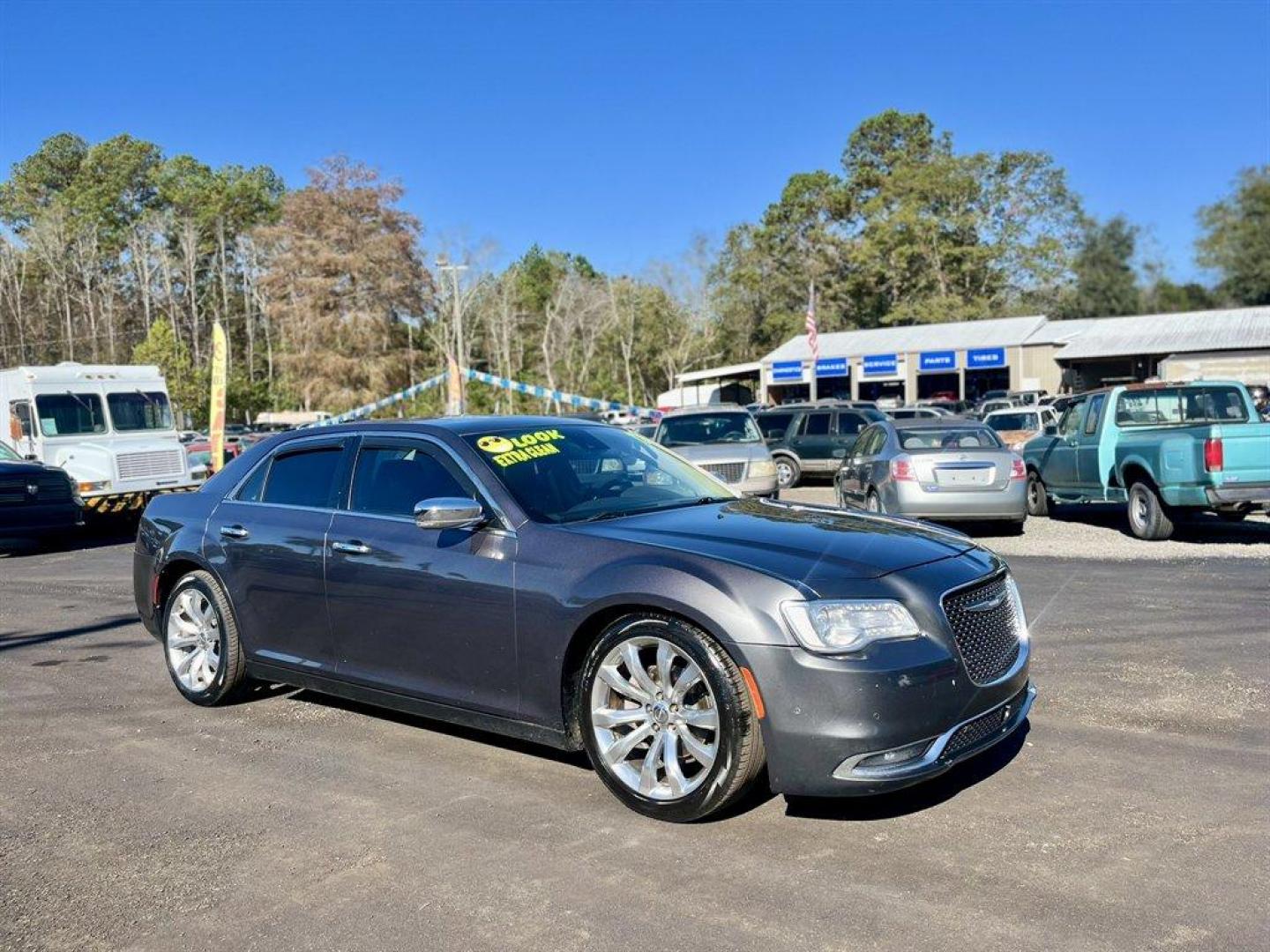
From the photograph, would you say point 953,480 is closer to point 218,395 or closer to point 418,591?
point 418,591

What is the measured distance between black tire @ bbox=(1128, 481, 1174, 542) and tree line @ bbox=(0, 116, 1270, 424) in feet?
161

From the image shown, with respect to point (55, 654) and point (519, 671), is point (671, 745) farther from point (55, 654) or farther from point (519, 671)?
point (55, 654)

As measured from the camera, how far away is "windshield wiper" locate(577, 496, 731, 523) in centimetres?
489

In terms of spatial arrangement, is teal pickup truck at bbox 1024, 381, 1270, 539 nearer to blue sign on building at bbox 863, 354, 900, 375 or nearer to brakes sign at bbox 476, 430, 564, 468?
brakes sign at bbox 476, 430, 564, 468

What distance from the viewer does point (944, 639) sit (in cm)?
404

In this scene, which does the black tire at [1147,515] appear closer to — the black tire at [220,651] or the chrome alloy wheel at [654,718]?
the chrome alloy wheel at [654,718]

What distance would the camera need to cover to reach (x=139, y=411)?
18.9 m

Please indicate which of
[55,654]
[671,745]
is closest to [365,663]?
[671,745]

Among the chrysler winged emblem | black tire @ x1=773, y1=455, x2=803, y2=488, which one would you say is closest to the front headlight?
the chrysler winged emblem

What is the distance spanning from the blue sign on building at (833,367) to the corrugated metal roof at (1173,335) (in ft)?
34.9

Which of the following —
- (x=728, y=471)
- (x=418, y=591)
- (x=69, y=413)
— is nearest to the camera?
(x=418, y=591)

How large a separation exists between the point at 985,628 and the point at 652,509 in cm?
161

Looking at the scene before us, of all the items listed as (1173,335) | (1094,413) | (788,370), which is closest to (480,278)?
(788,370)

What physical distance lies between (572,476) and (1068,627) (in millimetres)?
4294
